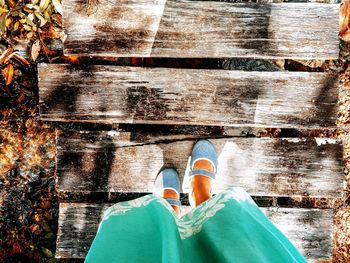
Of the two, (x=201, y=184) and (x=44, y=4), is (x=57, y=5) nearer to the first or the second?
(x=44, y=4)

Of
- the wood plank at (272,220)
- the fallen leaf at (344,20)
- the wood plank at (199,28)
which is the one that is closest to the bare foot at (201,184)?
the wood plank at (272,220)

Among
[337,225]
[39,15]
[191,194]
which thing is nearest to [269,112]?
[191,194]

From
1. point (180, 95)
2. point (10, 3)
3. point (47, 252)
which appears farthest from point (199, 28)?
point (47, 252)

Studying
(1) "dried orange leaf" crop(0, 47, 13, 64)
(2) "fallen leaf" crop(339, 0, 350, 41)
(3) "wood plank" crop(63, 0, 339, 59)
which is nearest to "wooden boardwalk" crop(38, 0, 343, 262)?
(3) "wood plank" crop(63, 0, 339, 59)

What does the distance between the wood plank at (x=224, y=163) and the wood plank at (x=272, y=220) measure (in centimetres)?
11

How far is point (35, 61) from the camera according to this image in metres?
2.25

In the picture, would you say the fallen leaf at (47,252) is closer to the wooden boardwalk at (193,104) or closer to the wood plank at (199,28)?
the wooden boardwalk at (193,104)

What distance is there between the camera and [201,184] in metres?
2.10

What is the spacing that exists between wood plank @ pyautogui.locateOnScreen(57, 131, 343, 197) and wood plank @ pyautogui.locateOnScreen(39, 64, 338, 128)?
0.14 metres

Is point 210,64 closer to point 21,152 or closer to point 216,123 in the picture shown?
point 216,123

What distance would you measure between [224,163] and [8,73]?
137 centimetres

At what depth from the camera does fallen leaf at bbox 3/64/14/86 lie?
7.29 ft

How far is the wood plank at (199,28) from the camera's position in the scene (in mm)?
2094

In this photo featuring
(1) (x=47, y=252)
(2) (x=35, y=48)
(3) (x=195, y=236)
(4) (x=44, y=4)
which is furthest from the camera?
(1) (x=47, y=252)
